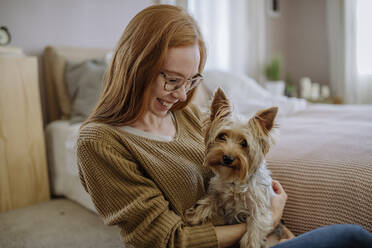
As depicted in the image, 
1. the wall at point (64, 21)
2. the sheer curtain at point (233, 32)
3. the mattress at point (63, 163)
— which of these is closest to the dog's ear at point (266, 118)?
the mattress at point (63, 163)

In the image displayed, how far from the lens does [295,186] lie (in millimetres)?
1373

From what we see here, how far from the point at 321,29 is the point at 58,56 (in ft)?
15.5

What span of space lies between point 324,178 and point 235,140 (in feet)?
1.40

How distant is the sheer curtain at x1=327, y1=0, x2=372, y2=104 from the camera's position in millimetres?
5027

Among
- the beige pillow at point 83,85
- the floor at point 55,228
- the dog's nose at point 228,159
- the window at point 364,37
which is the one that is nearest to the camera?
the dog's nose at point 228,159

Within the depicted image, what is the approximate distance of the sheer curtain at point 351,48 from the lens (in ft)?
16.5

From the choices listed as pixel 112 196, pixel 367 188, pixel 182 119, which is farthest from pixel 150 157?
pixel 367 188

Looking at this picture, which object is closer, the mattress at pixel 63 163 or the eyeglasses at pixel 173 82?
the eyeglasses at pixel 173 82

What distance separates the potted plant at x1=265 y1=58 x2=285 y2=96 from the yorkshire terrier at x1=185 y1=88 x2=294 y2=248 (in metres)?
3.69

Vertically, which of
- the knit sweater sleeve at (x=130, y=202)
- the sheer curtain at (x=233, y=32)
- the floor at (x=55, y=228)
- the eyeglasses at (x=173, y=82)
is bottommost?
the floor at (x=55, y=228)

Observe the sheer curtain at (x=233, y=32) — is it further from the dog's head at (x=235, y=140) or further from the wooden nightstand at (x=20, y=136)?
the dog's head at (x=235, y=140)

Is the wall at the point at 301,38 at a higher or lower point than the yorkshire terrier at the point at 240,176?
higher

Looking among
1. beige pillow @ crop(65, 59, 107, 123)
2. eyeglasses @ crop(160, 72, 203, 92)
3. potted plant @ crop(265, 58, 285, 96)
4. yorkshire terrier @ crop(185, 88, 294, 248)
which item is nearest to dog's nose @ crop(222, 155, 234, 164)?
yorkshire terrier @ crop(185, 88, 294, 248)

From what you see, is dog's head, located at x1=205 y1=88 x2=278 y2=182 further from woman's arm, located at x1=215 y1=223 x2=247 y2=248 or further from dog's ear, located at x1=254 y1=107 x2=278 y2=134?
woman's arm, located at x1=215 y1=223 x2=247 y2=248
